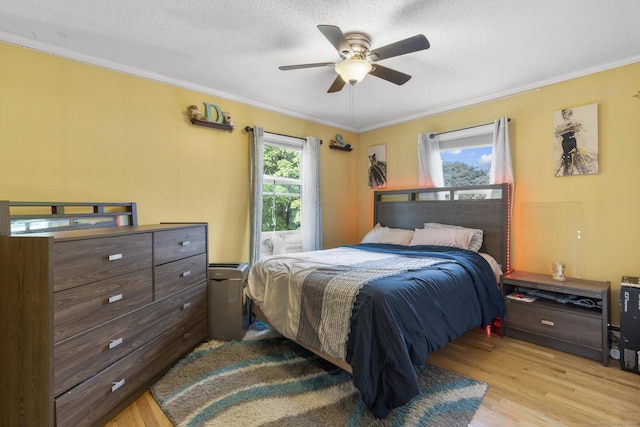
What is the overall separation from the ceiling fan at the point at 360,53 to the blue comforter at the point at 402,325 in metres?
1.46

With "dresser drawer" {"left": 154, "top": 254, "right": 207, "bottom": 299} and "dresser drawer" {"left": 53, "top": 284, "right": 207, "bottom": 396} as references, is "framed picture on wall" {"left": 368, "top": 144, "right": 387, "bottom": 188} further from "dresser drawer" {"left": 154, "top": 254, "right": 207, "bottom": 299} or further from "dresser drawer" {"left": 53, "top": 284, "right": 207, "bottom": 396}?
"dresser drawer" {"left": 53, "top": 284, "right": 207, "bottom": 396}

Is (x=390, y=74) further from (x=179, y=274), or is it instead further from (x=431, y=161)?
(x=179, y=274)

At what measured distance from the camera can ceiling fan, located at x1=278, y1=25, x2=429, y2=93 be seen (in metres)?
1.78

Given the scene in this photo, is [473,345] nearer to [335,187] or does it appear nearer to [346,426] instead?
[346,426]

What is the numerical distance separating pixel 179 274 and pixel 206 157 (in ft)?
4.50

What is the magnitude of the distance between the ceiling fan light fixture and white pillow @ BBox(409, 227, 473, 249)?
6.68 ft

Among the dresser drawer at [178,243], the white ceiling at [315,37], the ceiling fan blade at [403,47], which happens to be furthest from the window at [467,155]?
the dresser drawer at [178,243]

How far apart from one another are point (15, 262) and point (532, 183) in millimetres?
4056

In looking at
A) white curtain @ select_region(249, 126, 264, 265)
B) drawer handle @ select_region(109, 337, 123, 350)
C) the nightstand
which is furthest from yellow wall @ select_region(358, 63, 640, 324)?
drawer handle @ select_region(109, 337, 123, 350)

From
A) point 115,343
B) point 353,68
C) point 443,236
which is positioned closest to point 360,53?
point 353,68

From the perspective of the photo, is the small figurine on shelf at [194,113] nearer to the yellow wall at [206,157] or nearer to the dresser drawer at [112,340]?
the yellow wall at [206,157]

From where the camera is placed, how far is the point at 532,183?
9.93 feet

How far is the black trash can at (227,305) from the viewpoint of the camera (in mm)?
2600

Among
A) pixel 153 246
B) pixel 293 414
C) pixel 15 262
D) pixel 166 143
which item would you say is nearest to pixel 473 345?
pixel 293 414
